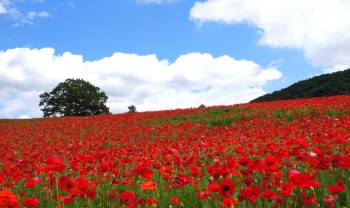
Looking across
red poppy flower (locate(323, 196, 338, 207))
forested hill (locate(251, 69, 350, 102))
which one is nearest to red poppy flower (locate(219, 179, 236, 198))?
red poppy flower (locate(323, 196, 338, 207))

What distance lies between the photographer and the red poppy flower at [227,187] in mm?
2572

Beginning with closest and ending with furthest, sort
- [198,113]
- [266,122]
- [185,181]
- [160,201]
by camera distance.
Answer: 1. [185,181]
2. [160,201]
3. [266,122]
4. [198,113]

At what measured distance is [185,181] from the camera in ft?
12.2

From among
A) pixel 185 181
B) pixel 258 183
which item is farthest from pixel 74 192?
pixel 258 183

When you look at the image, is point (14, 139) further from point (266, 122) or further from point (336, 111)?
point (336, 111)

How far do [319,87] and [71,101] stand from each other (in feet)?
100

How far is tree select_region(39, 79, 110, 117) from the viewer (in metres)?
49.1

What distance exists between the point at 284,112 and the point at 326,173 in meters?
12.8

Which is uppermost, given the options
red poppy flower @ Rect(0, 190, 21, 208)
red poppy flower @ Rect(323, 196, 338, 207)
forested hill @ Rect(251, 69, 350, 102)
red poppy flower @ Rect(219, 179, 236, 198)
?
forested hill @ Rect(251, 69, 350, 102)

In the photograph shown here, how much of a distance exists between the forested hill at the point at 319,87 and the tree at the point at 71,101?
902 inches

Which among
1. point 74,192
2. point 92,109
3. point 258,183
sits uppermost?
point 92,109

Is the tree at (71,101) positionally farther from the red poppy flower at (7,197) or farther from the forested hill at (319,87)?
the red poppy flower at (7,197)

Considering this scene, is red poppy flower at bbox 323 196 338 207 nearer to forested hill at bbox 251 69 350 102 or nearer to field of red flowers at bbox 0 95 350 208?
field of red flowers at bbox 0 95 350 208

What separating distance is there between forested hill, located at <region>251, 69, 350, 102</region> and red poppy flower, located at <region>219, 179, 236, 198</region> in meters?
36.9
